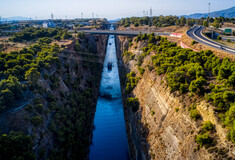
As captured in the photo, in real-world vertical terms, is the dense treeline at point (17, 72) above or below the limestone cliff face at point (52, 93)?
above

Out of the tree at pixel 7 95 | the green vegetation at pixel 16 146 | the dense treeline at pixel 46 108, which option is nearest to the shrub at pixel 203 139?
the dense treeline at pixel 46 108

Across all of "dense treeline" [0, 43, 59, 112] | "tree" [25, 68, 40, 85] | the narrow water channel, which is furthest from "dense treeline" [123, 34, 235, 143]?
"dense treeline" [0, 43, 59, 112]

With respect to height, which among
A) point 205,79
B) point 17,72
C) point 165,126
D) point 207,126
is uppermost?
point 17,72

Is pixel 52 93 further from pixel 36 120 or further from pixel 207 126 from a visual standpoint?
pixel 207 126

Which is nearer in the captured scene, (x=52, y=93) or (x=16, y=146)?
(x=16, y=146)

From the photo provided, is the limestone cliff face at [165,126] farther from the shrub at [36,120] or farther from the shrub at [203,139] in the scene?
the shrub at [36,120]

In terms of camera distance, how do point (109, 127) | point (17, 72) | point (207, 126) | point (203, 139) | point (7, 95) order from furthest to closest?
point (109, 127), point (17, 72), point (7, 95), point (207, 126), point (203, 139)

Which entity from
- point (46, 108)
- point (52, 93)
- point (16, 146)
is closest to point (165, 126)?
point (46, 108)
